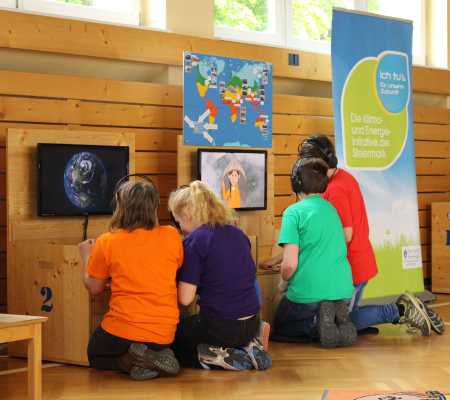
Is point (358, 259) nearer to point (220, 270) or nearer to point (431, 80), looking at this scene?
point (220, 270)

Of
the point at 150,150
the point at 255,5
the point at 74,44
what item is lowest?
the point at 150,150

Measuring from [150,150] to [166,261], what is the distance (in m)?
1.85

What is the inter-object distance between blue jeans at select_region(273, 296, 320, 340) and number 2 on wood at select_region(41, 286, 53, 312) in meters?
1.38

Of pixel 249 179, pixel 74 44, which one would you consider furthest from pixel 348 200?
pixel 74 44

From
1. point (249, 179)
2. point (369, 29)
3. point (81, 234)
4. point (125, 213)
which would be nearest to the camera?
point (125, 213)

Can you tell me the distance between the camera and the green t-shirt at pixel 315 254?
4648mm

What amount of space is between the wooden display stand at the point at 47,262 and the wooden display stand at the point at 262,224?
2.19 ft

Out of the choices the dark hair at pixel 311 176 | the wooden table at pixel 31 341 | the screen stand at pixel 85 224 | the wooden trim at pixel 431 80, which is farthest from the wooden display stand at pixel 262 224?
the wooden trim at pixel 431 80

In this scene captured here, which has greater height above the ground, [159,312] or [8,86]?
[8,86]

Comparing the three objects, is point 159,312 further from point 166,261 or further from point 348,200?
point 348,200

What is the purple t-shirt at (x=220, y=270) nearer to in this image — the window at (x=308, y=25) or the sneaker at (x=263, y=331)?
the sneaker at (x=263, y=331)

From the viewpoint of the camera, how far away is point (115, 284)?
12.7ft

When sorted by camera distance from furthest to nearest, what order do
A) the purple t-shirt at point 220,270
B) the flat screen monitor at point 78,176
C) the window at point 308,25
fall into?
the window at point 308,25 < the flat screen monitor at point 78,176 < the purple t-shirt at point 220,270

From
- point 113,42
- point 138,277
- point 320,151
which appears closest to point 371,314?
point 320,151
